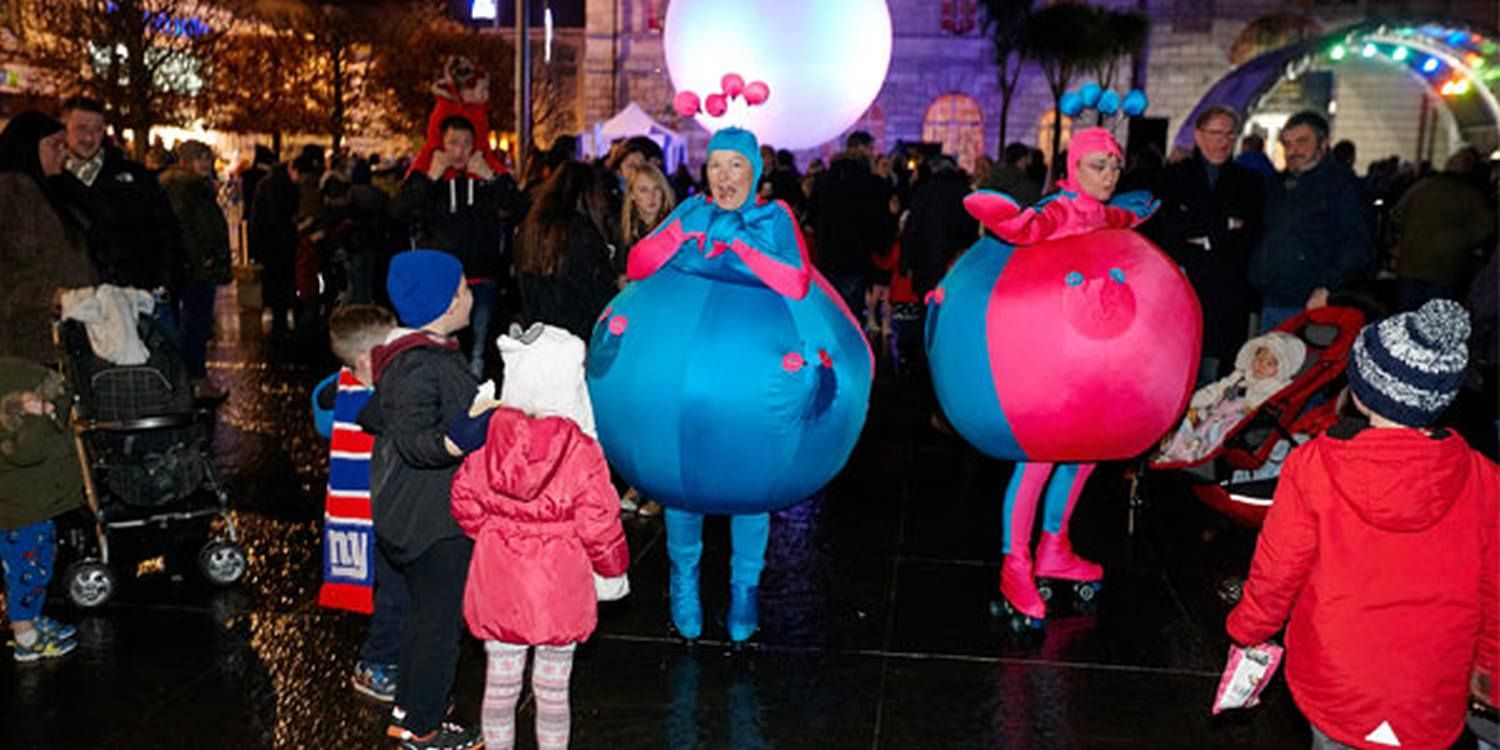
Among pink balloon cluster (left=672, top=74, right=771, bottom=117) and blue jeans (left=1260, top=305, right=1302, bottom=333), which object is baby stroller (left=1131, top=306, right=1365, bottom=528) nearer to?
blue jeans (left=1260, top=305, right=1302, bottom=333)

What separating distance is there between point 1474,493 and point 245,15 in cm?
2674

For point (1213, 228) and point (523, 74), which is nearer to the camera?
point (1213, 228)

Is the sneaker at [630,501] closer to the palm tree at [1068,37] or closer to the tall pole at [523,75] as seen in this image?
the tall pole at [523,75]

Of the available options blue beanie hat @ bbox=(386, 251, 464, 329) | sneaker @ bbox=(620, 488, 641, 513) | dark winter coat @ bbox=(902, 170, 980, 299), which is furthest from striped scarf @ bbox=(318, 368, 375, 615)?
dark winter coat @ bbox=(902, 170, 980, 299)

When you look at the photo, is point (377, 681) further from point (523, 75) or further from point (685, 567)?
point (523, 75)

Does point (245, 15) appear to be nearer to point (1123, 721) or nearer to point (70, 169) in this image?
point (70, 169)

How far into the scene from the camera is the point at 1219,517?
706 centimetres

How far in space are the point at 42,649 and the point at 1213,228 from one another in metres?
5.81

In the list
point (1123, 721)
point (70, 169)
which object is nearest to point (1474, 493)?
point (1123, 721)

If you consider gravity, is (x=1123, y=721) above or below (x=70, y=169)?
below

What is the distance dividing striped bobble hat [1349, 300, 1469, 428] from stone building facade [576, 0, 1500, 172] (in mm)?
32876

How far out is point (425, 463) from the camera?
11.9 feet

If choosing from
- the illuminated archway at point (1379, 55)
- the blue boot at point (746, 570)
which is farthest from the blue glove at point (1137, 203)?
the illuminated archway at point (1379, 55)

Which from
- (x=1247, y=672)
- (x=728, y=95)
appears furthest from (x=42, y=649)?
(x=1247, y=672)
